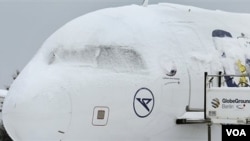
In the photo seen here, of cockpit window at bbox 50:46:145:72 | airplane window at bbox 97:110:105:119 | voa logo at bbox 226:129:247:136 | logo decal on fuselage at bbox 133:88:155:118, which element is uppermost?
cockpit window at bbox 50:46:145:72

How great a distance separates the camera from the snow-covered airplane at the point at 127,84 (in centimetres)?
1177

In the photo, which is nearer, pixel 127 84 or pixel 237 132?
pixel 127 84

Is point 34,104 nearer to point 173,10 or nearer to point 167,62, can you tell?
point 167,62

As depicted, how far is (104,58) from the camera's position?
12.3m

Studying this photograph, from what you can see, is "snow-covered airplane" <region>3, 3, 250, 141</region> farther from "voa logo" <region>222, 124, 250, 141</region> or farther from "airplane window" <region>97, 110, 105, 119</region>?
"voa logo" <region>222, 124, 250, 141</region>

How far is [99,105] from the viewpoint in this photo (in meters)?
11.9

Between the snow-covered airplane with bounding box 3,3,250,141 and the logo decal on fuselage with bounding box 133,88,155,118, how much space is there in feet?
0.06

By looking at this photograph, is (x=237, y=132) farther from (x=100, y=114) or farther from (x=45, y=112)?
(x=45, y=112)

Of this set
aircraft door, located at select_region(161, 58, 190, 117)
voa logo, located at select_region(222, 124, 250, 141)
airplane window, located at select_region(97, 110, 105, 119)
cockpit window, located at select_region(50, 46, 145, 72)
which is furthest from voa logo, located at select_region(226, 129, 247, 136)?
airplane window, located at select_region(97, 110, 105, 119)

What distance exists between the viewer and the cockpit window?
12258 millimetres

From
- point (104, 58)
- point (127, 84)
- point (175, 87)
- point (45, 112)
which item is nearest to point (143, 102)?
point (127, 84)

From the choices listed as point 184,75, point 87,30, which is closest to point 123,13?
point 87,30

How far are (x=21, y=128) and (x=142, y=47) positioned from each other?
2.63 meters

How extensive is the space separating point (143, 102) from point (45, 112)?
1.79 metres
